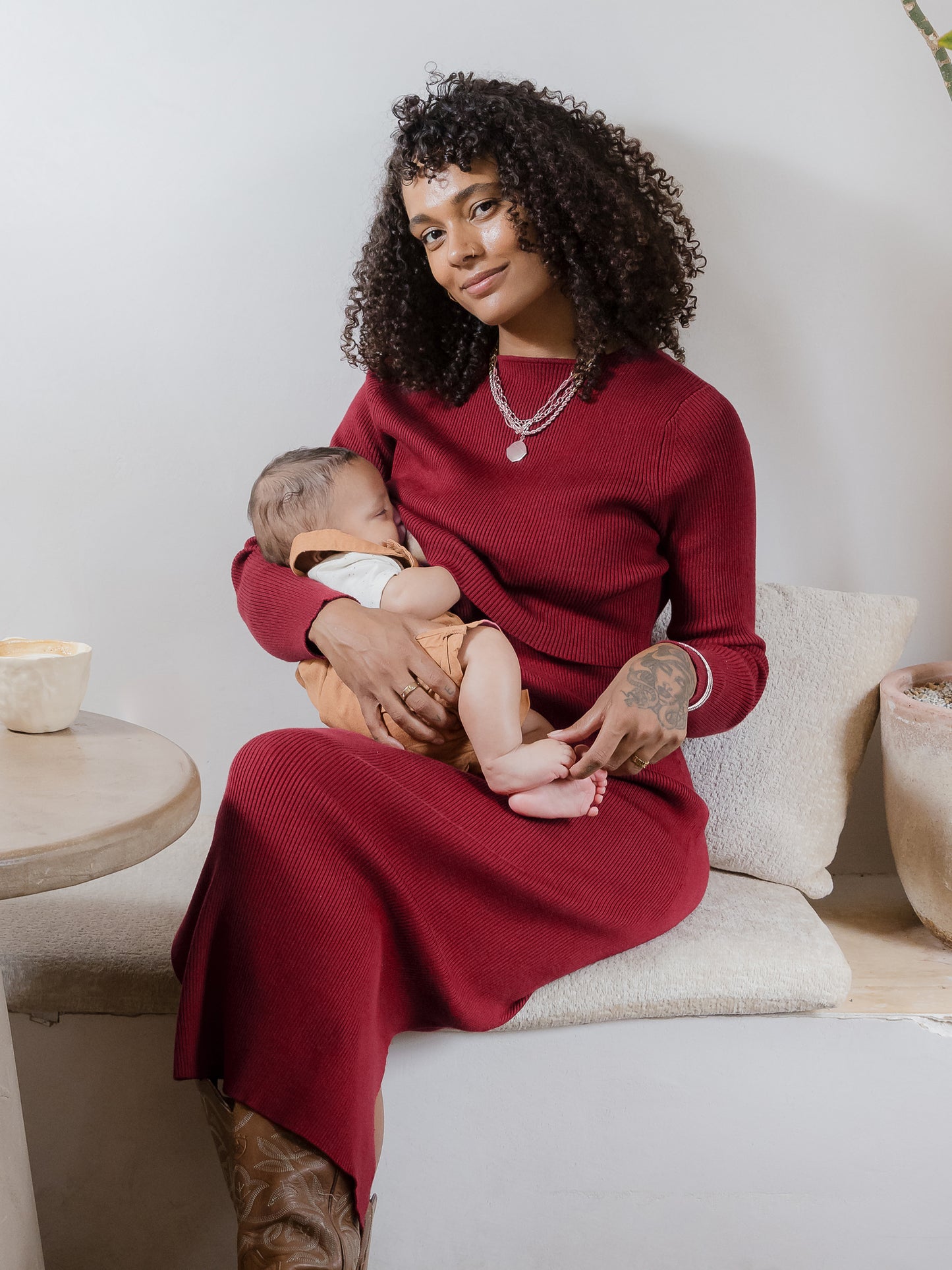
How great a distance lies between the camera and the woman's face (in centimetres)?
136

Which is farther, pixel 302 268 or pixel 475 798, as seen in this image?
pixel 302 268

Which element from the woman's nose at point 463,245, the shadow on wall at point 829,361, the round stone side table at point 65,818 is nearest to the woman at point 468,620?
the woman's nose at point 463,245

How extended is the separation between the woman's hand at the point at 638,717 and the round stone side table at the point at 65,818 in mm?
478

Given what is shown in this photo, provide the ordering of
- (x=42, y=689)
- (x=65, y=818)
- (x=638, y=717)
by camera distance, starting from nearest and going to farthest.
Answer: (x=65, y=818) < (x=42, y=689) < (x=638, y=717)

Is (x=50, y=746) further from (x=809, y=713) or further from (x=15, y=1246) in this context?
(x=809, y=713)

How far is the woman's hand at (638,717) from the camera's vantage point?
1.25 meters

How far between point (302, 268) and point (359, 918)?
3.84 feet

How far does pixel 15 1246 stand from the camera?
3.31 feet

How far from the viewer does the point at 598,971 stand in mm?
1302

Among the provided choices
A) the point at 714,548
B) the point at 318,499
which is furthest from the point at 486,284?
the point at 714,548

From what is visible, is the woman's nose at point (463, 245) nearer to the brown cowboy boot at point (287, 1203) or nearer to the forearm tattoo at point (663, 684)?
the forearm tattoo at point (663, 684)

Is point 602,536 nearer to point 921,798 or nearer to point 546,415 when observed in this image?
point 546,415

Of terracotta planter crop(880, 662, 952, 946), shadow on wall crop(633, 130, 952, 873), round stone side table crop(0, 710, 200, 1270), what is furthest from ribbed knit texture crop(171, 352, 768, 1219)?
shadow on wall crop(633, 130, 952, 873)

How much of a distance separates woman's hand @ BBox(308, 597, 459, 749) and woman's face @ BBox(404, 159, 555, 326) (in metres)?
0.45
